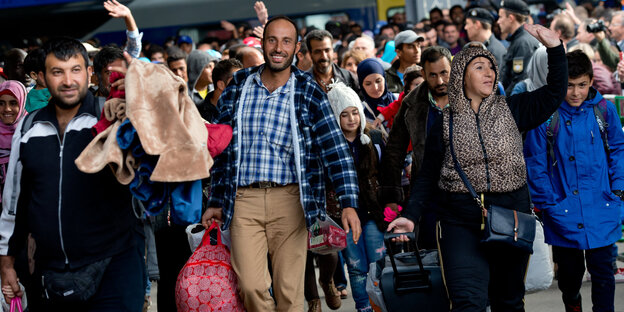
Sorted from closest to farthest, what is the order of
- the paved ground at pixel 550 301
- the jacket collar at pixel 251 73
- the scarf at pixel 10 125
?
the jacket collar at pixel 251 73 → the scarf at pixel 10 125 → the paved ground at pixel 550 301

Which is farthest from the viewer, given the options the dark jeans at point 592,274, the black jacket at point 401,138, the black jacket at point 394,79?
the black jacket at point 394,79

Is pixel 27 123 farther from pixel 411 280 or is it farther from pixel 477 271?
pixel 477 271

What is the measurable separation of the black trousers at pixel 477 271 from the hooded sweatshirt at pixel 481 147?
10cm

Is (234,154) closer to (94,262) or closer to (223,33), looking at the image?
(94,262)

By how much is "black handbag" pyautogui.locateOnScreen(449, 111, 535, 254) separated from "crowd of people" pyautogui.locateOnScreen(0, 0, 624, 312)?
35 mm

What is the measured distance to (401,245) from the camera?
655 centimetres

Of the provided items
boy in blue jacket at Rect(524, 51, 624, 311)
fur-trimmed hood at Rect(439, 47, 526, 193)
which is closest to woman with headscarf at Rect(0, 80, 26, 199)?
fur-trimmed hood at Rect(439, 47, 526, 193)

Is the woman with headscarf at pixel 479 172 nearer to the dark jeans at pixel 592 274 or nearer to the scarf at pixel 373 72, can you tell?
the dark jeans at pixel 592 274

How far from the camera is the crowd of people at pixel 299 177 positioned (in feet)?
13.6

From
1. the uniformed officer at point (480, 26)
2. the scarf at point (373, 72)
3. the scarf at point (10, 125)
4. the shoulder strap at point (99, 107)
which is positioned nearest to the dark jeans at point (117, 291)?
the shoulder strap at point (99, 107)

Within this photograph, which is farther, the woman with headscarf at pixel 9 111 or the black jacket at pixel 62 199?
the woman with headscarf at pixel 9 111

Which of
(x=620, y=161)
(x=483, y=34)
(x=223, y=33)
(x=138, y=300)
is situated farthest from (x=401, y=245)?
(x=223, y=33)

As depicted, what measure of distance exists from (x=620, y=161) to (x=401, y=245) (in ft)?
5.64

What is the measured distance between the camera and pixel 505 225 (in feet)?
15.3
